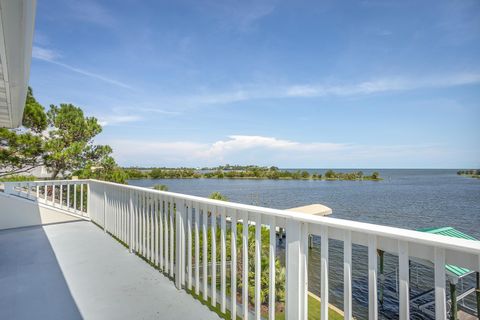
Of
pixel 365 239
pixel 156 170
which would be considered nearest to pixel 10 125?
pixel 365 239

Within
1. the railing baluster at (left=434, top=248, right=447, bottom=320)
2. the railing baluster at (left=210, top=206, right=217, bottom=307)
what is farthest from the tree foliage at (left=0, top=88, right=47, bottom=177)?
the railing baluster at (left=434, top=248, right=447, bottom=320)

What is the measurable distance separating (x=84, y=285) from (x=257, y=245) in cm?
191

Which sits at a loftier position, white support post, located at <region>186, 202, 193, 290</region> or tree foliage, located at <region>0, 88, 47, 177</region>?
tree foliage, located at <region>0, 88, 47, 177</region>

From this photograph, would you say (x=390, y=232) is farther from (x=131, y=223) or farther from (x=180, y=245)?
(x=131, y=223)

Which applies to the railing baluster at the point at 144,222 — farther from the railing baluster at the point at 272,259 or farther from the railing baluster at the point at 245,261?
the railing baluster at the point at 272,259

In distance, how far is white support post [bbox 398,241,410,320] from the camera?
1.09 metres

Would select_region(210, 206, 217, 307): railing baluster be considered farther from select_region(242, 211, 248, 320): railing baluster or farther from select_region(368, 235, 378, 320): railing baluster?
select_region(368, 235, 378, 320): railing baluster

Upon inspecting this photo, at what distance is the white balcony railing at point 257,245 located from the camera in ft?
3.40

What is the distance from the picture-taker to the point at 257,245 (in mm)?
1776

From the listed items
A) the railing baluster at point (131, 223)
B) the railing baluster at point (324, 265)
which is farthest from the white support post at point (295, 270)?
the railing baluster at point (131, 223)

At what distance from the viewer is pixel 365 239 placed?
48.1 inches

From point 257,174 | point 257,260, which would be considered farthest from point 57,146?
point 257,174

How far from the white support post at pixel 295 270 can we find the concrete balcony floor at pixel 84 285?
2.76 feet

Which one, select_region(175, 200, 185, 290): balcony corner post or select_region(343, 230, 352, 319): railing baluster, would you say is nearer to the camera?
select_region(343, 230, 352, 319): railing baluster
